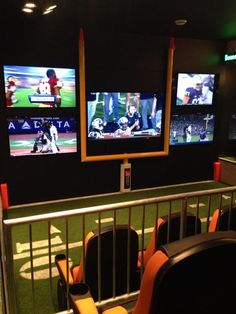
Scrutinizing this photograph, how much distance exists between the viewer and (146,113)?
541 centimetres

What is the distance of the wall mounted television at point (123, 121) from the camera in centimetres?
507

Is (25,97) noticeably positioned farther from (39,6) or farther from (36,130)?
(39,6)

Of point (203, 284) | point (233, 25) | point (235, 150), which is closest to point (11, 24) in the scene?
point (233, 25)

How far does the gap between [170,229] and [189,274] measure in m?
1.28

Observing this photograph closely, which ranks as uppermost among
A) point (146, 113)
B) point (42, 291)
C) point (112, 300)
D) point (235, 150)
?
point (146, 113)

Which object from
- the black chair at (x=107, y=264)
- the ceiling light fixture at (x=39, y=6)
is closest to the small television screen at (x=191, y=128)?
the ceiling light fixture at (x=39, y=6)

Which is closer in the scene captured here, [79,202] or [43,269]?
[43,269]

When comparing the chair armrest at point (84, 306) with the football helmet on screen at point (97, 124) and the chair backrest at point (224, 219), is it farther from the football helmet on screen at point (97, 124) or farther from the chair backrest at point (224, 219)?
the football helmet on screen at point (97, 124)

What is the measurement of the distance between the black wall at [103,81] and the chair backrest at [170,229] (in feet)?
10.1

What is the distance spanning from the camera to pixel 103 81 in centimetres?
507

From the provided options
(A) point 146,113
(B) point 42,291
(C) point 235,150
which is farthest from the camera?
(C) point 235,150

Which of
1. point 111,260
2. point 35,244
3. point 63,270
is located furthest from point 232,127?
point 63,270

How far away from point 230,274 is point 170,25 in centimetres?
427

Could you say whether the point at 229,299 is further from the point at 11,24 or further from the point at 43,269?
the point at 11,24
